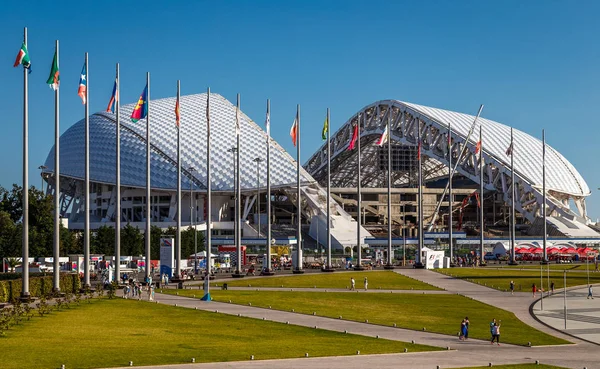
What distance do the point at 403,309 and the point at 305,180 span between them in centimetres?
9822

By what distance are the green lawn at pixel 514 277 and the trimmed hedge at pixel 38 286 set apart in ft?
113

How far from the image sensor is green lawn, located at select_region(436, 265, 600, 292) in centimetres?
8231

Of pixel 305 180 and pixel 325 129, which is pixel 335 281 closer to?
pixel 325 129

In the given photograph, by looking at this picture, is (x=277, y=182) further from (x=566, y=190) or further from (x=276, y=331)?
(x=276, y=331)

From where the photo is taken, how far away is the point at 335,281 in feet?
278

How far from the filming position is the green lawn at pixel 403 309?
50.3m

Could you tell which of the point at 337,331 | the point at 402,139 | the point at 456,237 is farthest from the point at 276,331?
the point at 402,139

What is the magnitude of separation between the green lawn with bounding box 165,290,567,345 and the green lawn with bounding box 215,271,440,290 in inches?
314

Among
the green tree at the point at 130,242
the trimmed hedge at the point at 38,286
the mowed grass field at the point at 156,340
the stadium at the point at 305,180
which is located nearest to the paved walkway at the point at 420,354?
the mowed grass field at the point at 156,340

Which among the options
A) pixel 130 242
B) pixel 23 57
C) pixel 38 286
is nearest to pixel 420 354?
pixel 23 57

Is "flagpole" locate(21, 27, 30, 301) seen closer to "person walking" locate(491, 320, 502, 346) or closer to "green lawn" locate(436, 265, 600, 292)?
"person walking" locate(491, 320, 502, 346)

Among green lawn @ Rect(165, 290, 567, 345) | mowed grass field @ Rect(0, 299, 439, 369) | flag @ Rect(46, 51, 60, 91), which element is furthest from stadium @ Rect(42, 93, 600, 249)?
mowed grass field @ Rect(0, 299, 439, 369)

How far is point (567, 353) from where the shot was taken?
138 ft

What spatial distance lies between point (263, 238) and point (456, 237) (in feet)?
104
